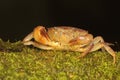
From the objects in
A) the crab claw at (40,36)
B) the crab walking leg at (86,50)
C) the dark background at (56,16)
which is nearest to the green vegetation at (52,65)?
the crab walking leg at (86,50)

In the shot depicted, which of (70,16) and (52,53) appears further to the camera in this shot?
(70,16)

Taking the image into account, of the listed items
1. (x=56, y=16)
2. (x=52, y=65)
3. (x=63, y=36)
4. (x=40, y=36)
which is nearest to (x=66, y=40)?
(x=63, y=36)

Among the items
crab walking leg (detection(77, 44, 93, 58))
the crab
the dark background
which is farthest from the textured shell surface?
the dark background

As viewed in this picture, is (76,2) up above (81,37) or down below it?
above

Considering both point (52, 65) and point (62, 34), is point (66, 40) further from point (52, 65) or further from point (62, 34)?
point (52, 65)

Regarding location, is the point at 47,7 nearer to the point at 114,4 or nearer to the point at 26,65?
the point at 114,4

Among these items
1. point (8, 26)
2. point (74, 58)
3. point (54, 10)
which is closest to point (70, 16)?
point (54, 10)

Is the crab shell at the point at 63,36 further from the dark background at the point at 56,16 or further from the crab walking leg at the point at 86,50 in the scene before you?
the dark background at the point at 56,16
